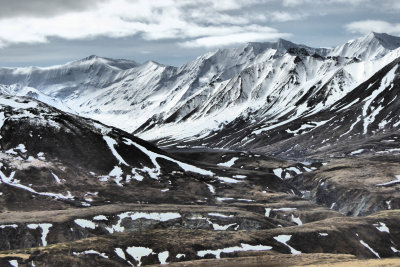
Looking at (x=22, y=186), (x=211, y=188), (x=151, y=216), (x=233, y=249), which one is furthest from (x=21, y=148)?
(x=233, y=249)

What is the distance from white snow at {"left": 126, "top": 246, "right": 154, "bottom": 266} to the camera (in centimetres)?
9539

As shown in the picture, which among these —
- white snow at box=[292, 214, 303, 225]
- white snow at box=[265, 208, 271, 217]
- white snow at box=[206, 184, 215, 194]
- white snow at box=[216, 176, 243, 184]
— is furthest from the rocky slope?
white snow at box=[216, 176, 243, 184]

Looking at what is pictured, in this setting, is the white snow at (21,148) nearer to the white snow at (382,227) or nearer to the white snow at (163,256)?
the white snow at (163,256)

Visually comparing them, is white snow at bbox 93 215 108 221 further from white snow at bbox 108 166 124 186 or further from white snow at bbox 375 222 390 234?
white snow at bbox 375 222 390 234

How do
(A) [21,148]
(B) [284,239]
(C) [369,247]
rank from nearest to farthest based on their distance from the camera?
(B) [284,239] → (C) [369,247] → (A) [21,148]

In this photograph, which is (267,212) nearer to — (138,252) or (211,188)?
(211,188)

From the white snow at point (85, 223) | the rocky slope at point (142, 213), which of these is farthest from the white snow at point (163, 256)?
the white snow at point (85, 223)

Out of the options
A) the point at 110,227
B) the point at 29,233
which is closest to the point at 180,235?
the point at 110,227

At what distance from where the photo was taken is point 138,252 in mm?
96750

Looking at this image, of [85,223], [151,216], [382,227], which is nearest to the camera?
[382,227]

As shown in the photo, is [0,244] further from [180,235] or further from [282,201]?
[282,201]

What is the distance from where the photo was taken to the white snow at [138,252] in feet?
313

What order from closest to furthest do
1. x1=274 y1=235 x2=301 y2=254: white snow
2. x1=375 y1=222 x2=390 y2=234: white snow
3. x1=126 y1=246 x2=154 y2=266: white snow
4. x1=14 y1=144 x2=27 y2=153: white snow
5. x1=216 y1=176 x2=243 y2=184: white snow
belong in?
1. x1=126 y1=246 x2=154 y2=266: white snow
2. x1=274 y1=235 x2=301 y2=254: white snow
3. x1=375 y1=222 x2=390 y2=234: white snow
4. x1=14 y1=144 x2=27 y2=153: white snow
5. x1=216 y1=176 x2=243 y2=184: white snow

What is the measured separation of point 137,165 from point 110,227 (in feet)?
225
